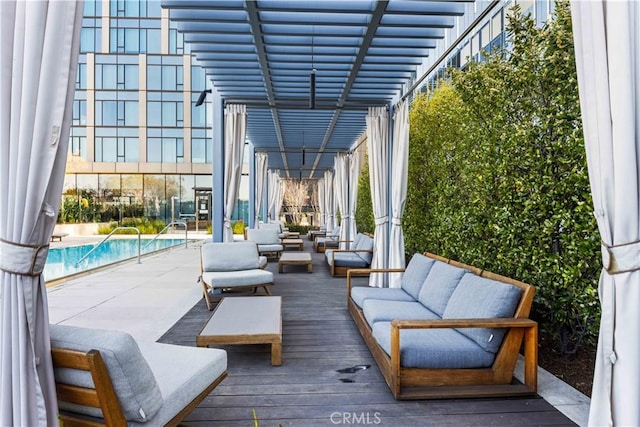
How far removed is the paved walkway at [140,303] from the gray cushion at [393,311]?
2.71 feet

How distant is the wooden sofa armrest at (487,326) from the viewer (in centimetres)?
251

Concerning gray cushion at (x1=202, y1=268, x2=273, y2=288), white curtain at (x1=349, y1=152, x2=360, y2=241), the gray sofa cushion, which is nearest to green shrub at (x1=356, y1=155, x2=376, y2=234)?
white curtain at (x1=349, y1=152, x2=360, y2=241)

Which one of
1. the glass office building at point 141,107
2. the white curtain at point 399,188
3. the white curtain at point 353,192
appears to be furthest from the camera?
the glass office building at point 141,107

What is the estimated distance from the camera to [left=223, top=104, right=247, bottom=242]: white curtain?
21.3 feet

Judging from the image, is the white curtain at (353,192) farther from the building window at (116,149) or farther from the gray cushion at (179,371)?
the building window at (116,149)

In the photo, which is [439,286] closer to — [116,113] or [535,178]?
[535,178]

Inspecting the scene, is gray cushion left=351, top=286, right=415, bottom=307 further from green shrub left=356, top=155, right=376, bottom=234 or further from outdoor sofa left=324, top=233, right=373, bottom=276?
green shrub left=356, top=155, right=376, bottom=234

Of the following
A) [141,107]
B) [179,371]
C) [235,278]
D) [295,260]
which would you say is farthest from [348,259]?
[141,107]

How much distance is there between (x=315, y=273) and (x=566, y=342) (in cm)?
507

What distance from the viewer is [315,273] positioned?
25.6 ft

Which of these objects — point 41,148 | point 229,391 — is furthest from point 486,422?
point 41,148

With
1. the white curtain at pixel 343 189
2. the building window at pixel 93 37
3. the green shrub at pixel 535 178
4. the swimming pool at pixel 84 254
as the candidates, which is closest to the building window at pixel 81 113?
the building window at pixel 93 37

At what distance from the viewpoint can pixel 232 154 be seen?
6.52 m

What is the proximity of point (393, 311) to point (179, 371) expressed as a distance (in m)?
1.84
